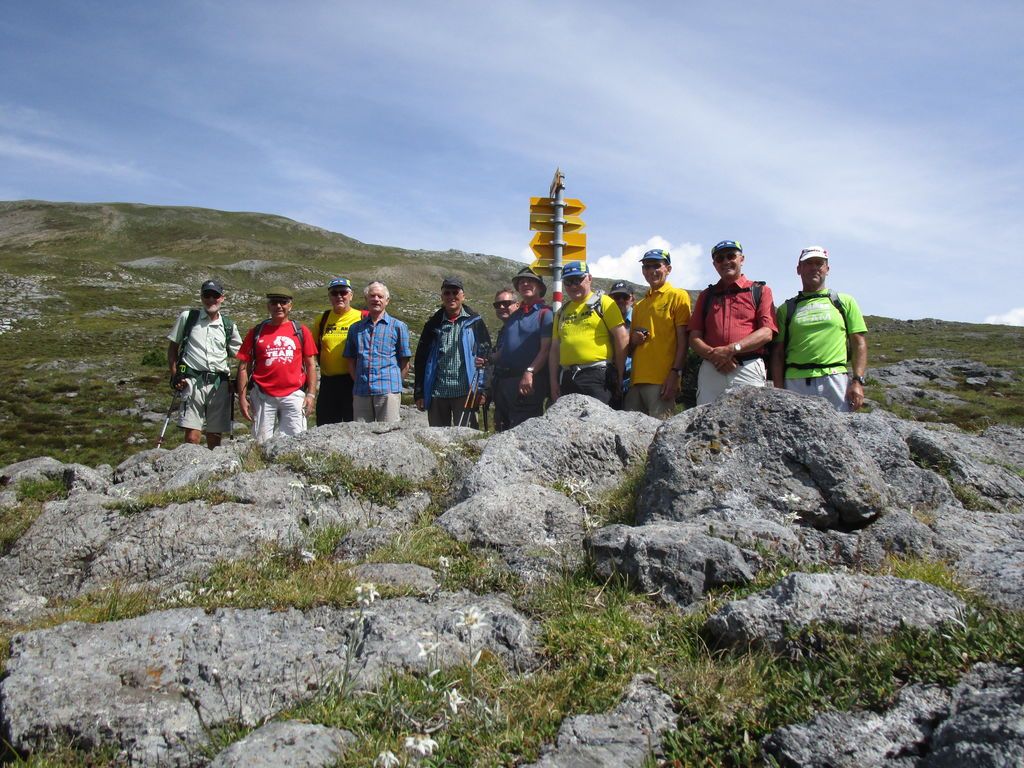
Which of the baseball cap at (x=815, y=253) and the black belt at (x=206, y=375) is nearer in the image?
the baseball cap at (x=815, y=253)

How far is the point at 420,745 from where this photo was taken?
9.62 feet

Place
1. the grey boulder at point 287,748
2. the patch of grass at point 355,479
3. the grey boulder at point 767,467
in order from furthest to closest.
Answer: the patch of grass at point 355,479, the grey boulder at point 767,467, the grey boulder at point 287,748

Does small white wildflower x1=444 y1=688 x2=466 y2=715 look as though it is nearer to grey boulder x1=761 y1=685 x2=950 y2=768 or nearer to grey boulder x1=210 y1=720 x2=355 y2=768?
grey boulder x1=210 y1=720 x2=355 y2=768

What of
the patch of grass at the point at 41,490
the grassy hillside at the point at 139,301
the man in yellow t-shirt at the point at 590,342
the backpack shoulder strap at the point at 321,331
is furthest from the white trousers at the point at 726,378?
the grassy hillside at the point at 139,301

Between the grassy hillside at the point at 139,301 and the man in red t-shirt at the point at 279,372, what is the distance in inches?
532

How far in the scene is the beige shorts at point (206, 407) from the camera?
10.9 meters

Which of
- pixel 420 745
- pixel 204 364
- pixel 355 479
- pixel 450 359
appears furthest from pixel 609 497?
pixel 204 364

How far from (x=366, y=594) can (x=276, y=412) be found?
7128 mm

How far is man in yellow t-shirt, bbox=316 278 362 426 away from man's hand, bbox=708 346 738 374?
574 cm

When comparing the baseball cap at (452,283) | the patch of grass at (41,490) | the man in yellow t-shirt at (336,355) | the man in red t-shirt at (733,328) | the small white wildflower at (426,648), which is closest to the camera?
the small white wildflower at (426,648)

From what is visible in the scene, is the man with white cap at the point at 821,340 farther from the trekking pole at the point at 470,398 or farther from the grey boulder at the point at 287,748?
the grey boulder at the point at 287,748

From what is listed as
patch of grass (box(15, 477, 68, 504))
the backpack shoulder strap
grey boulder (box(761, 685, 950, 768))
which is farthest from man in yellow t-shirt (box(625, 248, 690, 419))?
patch of grass (box(15, 477, 68, 504))

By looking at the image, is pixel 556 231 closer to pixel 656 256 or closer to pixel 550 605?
pixel 656 256

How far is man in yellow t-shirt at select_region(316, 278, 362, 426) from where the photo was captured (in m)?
11.1
